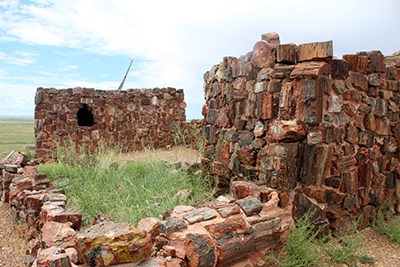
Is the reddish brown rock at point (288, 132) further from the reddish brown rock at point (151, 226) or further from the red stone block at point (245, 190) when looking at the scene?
the reddish brown rock at point (151, 226)

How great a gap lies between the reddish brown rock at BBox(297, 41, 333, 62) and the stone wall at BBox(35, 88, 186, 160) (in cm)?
802

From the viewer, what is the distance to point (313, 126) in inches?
144

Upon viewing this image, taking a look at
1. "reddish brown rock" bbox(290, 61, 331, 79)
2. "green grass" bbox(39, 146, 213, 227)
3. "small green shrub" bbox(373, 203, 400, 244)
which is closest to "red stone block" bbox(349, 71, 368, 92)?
"reddish brown rock" bbox(290, 61, 331, 79)

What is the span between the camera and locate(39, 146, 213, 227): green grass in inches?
162

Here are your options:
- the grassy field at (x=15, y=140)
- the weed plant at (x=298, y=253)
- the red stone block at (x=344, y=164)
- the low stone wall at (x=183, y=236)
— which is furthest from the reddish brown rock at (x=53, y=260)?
the grassy field at (x=15, y=140)

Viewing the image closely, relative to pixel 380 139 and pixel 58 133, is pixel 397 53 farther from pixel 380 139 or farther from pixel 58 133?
pixel 58 133

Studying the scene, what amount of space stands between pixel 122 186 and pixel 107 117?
6403 millimetres

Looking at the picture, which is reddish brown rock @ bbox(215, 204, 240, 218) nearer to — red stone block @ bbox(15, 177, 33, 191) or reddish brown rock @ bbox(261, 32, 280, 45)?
reddish brown rock @ bbox(261, 32, 280, 45)

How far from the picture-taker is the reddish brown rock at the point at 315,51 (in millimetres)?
3615

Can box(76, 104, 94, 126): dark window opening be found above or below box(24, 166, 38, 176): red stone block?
above

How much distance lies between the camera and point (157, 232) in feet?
9.03

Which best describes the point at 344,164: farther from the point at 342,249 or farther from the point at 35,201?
the point at 35,201

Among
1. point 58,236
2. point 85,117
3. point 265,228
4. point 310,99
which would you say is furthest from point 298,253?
point 85,117

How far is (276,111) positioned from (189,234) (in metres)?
1.98
